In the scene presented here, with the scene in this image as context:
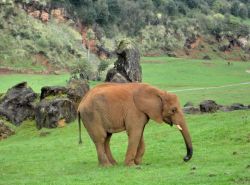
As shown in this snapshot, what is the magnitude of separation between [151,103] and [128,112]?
32.6 inches

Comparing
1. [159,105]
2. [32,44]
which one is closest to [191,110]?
[159,105]

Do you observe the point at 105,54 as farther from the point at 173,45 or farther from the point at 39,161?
the point at 39,161

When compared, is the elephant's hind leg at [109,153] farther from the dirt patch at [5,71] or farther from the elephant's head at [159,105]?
the dirt patch at [5,71]

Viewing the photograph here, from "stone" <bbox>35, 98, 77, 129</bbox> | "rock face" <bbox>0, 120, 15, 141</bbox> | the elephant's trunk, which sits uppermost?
the elephant's trunk

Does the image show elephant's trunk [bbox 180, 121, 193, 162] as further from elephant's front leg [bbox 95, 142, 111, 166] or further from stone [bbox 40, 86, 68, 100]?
stone [bbox 40, 86, 68, 100]

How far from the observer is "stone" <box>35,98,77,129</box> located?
1389 inches

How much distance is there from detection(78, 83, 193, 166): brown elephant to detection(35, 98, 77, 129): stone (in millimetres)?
16077

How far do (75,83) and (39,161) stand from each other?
54.5 ft

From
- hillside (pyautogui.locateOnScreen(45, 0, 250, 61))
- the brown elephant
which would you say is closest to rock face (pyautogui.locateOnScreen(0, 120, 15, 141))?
the brown elephant

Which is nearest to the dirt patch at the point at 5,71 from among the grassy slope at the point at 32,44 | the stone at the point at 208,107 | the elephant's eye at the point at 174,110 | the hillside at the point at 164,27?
the grassy slope at the point at 32,44

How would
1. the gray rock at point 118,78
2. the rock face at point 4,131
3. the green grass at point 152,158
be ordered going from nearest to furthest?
the green grass at point 152,158 → the rock face at point 4,131 → the gray rock at point 118,78

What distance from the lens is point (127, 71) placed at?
156 feet

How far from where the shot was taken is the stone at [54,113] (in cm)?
3528

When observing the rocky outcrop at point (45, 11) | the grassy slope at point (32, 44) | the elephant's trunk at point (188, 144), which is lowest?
the grassy slope at point (32, 44)
